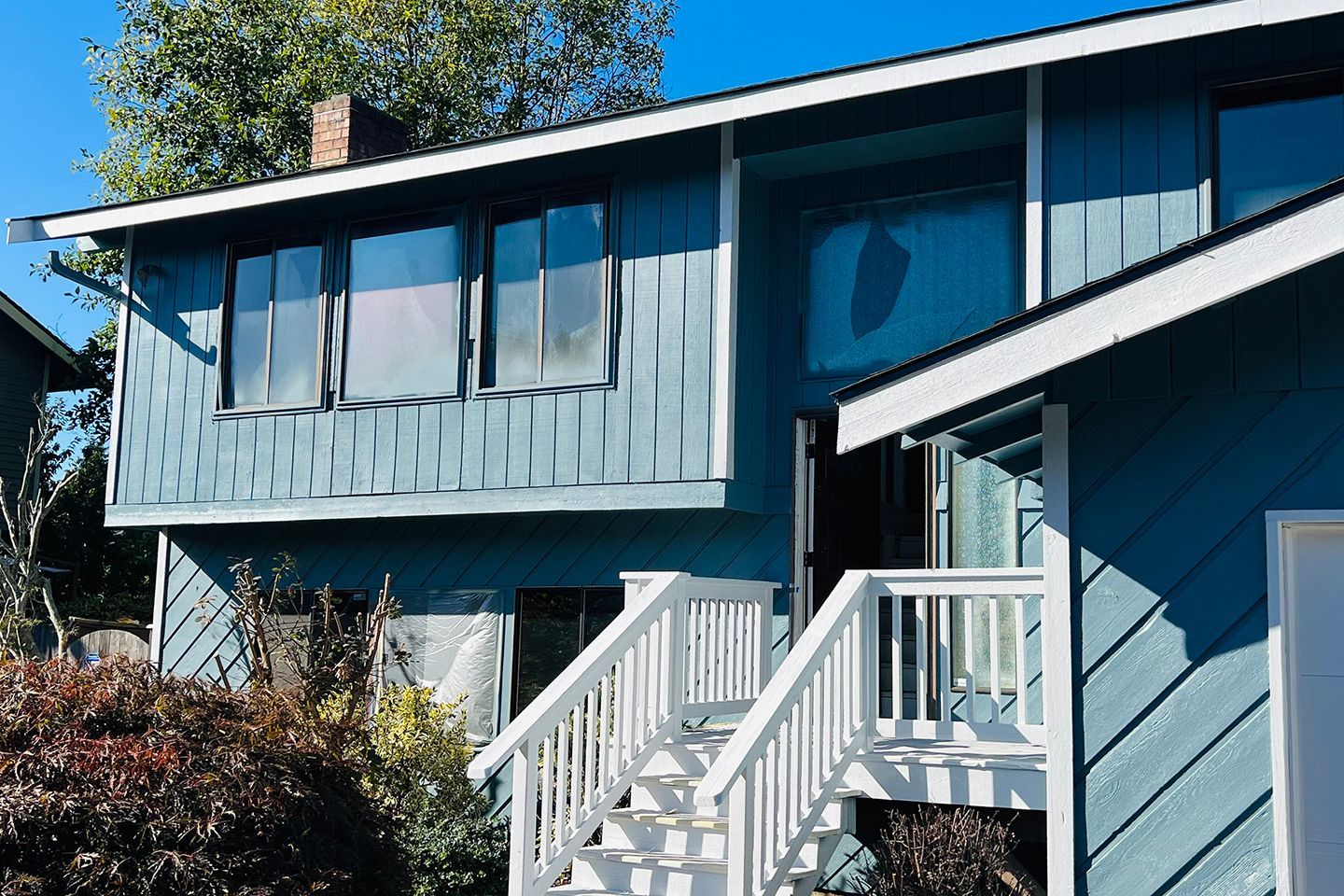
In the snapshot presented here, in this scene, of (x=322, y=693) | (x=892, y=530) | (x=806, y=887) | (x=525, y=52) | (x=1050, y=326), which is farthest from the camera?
(x=525, y=52)

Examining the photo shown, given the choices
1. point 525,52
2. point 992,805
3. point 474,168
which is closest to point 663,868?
point 992,805

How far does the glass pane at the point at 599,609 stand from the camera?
35.5ft

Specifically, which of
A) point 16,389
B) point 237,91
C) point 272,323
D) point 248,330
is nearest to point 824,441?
point 272,323

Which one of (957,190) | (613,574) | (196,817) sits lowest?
(196,817)

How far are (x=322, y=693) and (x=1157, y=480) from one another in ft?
25.0

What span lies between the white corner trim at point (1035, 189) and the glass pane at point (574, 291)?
3.21 metres

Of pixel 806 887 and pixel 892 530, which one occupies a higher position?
pixel 892 530

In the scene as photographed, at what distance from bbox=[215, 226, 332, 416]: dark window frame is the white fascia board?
671cm

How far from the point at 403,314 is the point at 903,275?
4143mm

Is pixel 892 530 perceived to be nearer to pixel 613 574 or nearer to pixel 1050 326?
pixel 613 574

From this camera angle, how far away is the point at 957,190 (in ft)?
32.2

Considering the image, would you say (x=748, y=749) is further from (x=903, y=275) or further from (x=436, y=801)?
(x=903, y=275)

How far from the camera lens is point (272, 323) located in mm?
12219

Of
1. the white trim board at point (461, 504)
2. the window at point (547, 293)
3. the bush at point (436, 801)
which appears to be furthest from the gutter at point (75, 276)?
the bush at point (436, 801)
